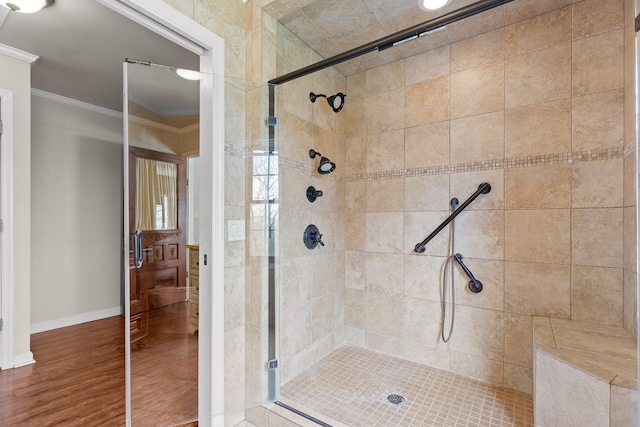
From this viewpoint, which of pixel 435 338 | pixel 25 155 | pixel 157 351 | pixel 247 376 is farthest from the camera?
pixel 25 155

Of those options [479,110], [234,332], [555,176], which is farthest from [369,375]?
[479,110]

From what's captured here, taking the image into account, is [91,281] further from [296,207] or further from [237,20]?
[237,20]

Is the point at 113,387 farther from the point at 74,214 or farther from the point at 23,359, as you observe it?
the point at 74,214

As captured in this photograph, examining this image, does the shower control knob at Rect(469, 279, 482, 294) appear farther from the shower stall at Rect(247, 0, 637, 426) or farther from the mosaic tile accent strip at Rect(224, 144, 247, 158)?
the mosaic tile accent strip at Rect(224, 144, 247, 158)

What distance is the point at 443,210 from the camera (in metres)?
2.18

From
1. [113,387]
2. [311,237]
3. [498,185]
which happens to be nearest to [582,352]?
[498,185]

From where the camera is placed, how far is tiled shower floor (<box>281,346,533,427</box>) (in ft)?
5.25

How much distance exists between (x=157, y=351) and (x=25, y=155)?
226cm

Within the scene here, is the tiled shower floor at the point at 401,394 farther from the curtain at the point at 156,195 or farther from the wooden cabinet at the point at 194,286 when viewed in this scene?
the curtain at the point at 156,195

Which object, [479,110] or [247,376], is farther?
[479,110]

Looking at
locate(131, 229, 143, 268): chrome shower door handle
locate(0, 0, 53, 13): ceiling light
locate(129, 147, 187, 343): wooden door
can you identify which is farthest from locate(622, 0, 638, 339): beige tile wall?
locate(0, 0, 53, 13): ceiling light

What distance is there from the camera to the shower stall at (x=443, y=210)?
5.39 ft

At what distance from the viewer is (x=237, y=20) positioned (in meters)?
1.70

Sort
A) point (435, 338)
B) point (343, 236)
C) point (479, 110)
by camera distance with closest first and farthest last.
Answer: point (479, 110) → point (435, 338) → point (343, 236)
